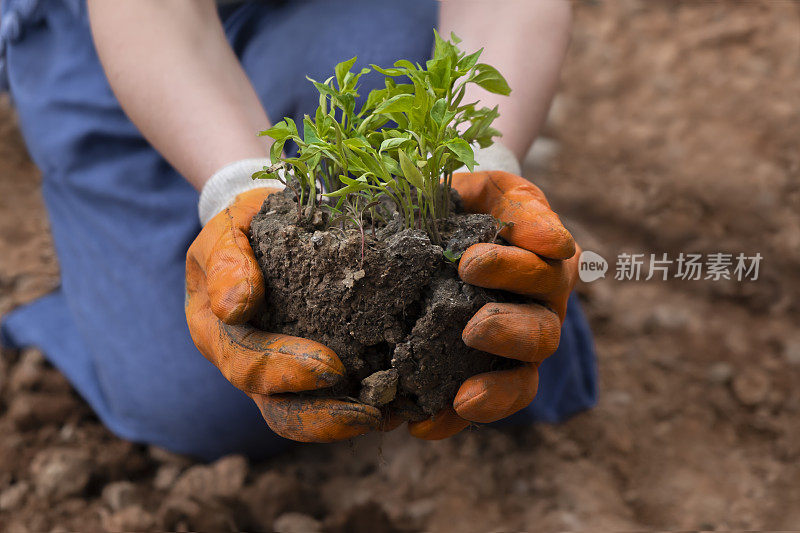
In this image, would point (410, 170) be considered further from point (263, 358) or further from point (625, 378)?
point (625, 378)

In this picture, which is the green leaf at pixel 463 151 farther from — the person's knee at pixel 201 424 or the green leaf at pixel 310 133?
the person's knee at pixel 201 424

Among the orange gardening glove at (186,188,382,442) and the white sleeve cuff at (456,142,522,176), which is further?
the white sleeve cuff at (456,142,522,176)

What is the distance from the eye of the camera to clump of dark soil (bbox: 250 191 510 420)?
123cm

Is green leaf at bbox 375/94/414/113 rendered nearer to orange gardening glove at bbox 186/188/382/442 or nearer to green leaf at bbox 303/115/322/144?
green leaf at bbox 303/115/322/144

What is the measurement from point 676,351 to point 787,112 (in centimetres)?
131

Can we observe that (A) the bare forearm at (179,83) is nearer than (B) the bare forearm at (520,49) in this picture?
Yes

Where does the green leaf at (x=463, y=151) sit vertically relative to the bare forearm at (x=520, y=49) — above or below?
below

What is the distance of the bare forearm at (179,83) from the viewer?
164 cm

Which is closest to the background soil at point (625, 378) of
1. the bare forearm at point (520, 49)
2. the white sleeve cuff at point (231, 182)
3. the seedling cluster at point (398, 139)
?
the seedling cluster at point (398, 139)

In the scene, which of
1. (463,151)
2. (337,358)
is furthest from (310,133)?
(337,358)

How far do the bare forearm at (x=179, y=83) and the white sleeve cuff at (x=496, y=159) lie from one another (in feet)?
1.77

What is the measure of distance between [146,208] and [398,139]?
3.87ft

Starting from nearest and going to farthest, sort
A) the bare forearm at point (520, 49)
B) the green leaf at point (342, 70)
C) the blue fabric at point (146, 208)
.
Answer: the green leaf at point (342, 70)
the bare forearm at point (520, 49)
the blue fabric at point (146, 208)

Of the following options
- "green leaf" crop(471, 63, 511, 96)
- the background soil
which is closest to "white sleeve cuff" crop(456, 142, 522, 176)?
"green leaf" crop(471, 63, 511, 96)
